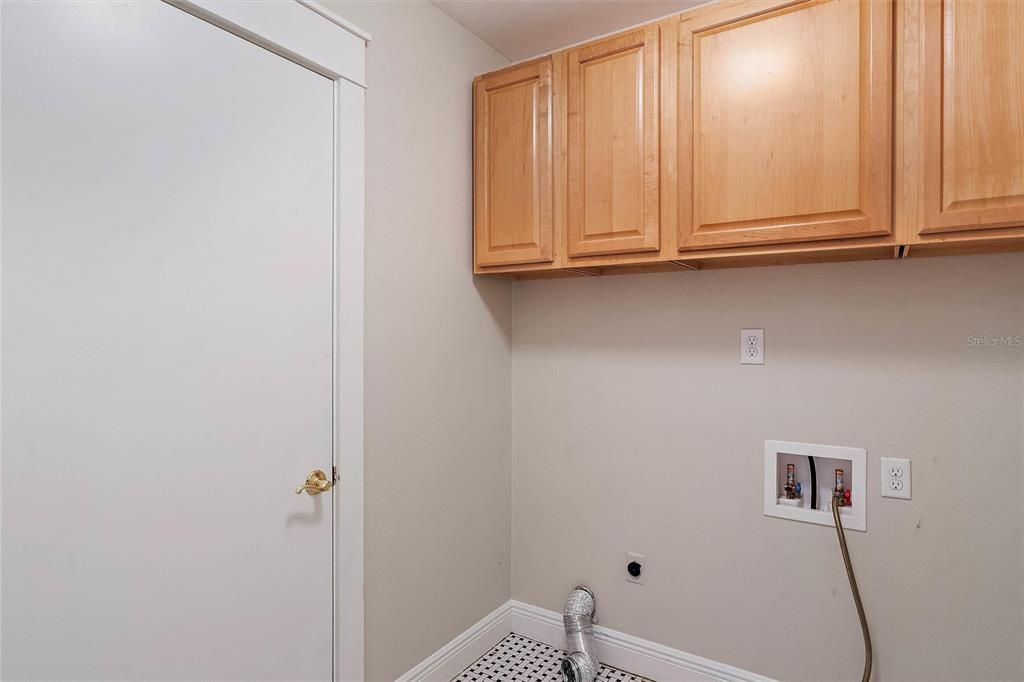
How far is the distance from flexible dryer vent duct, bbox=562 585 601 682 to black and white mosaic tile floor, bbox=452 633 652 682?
0.07 metres

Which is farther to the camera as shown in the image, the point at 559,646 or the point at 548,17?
the point at 559,646

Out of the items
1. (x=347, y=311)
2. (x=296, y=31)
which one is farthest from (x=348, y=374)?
(x=296, y=31)

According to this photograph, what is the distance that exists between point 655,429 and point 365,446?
1069 mm

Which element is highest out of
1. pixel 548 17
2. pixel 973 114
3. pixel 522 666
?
pixel 548 17

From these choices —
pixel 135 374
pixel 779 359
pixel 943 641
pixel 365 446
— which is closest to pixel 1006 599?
pixel 943 641

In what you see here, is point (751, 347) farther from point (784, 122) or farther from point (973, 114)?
point (973, 114)

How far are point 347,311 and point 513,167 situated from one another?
32.7 inches

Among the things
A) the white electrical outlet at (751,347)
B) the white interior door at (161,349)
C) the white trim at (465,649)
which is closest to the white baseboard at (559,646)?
the white trim at (465,649)

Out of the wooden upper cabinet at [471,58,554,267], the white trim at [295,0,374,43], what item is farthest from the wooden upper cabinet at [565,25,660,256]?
the white trim at [295,0,374,43]

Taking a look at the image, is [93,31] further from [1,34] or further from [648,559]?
[648,559]

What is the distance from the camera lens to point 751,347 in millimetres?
2012

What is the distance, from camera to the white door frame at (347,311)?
168 cm

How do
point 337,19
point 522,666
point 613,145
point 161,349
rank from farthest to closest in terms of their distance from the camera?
point 522,666 → point 613,145 → point 337,19 → point 161,349

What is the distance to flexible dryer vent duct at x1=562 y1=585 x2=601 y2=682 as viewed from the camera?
205cm
